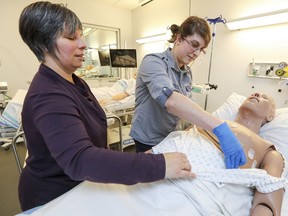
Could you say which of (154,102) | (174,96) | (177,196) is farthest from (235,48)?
(177,196)

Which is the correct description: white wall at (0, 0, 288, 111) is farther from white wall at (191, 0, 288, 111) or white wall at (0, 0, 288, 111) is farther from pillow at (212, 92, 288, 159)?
pillow at (212, 92, 288, 159)

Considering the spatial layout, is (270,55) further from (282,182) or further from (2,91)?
(2,91)

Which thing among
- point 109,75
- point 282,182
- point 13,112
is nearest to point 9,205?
point 13,112

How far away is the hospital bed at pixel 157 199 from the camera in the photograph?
0.68 meters

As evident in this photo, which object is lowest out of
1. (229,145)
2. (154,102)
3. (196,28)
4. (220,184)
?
(220,184)

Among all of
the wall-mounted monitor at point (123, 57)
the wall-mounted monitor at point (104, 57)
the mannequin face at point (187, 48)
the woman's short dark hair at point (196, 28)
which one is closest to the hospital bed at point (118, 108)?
the wall-mounted monitor at point (123, 57)

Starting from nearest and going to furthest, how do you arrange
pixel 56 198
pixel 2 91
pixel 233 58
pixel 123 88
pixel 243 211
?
pixel 56 198 < pixel 243 211 < pixel 233 58 < pixel 2 91 < pixel 123 88

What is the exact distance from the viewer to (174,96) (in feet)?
2.92

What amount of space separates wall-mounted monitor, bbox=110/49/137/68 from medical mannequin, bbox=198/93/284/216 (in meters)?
2.67

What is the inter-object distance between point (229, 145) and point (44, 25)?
2.96 feet

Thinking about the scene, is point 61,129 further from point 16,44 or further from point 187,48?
point 16,44

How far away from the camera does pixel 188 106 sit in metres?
0.86

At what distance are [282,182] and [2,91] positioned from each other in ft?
11.8

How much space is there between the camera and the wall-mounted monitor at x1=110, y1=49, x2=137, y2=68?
3.64m
